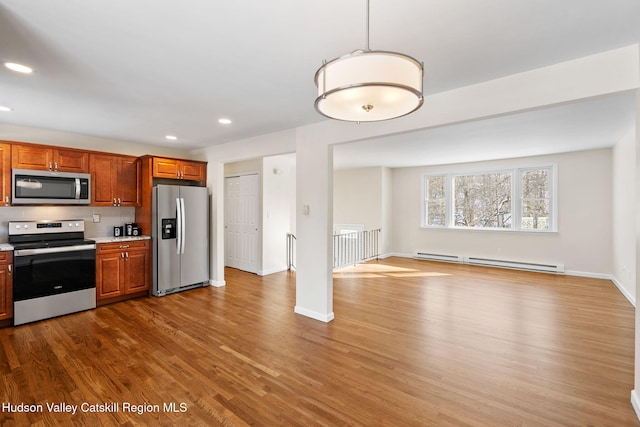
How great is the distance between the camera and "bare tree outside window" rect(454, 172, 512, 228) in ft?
22.9

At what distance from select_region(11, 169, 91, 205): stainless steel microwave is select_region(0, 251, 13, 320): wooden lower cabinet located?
2.35ft

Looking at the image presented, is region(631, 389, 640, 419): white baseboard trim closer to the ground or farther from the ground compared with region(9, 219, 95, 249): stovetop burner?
closer to the ground

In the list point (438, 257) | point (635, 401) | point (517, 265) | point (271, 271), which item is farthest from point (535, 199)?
point (271, 271)

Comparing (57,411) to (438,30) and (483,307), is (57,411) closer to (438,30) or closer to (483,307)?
(438,30)

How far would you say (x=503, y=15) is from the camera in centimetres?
171

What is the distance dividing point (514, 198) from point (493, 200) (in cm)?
45

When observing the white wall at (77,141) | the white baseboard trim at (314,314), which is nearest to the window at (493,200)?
the white baseboard trim at (314,314)

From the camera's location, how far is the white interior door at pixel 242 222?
20.5ft

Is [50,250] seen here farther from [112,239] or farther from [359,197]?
[359,197]

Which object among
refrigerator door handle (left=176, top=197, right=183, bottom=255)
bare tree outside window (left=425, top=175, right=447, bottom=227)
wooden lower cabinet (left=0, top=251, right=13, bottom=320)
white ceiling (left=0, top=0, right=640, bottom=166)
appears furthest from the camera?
bare tree outside window (left=425, top=175, right=447, bottom=227)

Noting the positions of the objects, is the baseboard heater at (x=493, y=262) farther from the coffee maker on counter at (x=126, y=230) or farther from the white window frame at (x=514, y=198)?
the coffee maker on counter at (x=126, y=230)

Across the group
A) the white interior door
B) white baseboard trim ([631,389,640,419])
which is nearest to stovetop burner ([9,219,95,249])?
the white interior door

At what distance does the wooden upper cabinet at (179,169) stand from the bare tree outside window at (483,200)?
6.06m

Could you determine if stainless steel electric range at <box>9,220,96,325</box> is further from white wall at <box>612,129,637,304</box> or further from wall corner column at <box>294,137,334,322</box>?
white wall at <box>612,129,637,304</box>
